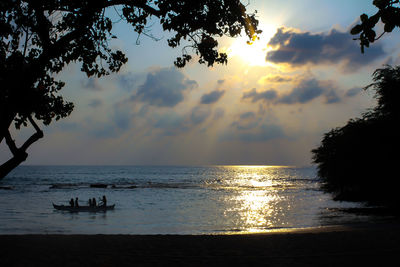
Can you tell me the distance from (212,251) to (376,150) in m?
24.1

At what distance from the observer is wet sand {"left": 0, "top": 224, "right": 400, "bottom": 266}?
489 inches

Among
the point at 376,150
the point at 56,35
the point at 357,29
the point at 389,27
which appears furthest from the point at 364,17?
the point at 376,150

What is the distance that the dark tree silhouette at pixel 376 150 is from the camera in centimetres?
3294

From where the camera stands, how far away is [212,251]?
14.6 meters

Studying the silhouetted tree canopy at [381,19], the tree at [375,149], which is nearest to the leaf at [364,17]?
the silhouetted tree canopy at [381,19]

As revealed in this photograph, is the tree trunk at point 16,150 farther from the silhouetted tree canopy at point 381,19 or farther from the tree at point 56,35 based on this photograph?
the silhouetted tree canopy at point 381,19

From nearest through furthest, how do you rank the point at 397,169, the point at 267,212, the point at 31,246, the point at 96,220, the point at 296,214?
the point at 31,246 < the point at 397,169 < the point at 96,220 < the point at 296,214 < the point at 267,212

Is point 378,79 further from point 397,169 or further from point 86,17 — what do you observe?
point 86,17

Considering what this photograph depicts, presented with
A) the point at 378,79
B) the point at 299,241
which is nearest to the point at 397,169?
the point at 378,79

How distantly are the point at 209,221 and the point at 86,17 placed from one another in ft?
97.6

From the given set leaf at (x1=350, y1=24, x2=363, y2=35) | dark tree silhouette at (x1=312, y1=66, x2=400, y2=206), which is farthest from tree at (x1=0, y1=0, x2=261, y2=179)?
dark tree silhouette at (x1=312, y1=66, x2=400, y2=206)

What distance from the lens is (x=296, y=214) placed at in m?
43.6

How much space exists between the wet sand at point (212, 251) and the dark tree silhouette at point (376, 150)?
643 inches

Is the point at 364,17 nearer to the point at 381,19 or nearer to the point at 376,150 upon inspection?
the point at 381,19
